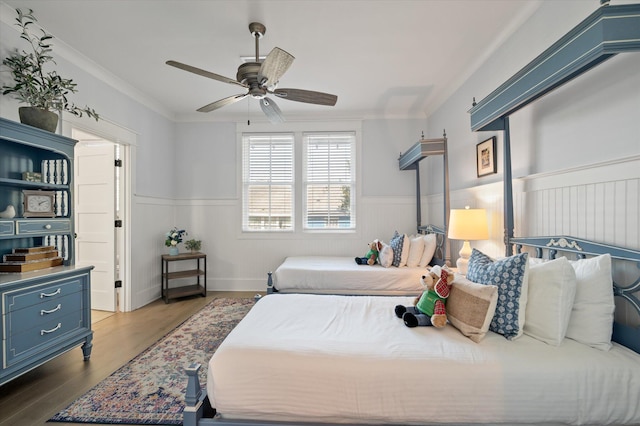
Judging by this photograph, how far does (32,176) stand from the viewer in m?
2.37

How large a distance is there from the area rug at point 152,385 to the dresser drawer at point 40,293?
0.74 meters

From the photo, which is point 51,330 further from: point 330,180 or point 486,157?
point 486,157

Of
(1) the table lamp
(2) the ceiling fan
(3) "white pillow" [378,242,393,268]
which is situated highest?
(2) the ceiling fan

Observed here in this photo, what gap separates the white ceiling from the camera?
228cm

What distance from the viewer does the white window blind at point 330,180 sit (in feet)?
15.3

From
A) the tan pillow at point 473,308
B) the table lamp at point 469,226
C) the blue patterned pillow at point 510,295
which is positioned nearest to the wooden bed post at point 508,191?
the table lamp at point 469,226

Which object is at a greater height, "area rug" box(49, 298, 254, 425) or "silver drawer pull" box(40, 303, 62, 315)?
"silver drawer pull" box(40, 303, 62, 315)

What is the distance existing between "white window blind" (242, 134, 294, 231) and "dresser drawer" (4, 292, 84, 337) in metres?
2.54

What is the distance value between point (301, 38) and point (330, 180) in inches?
90.7

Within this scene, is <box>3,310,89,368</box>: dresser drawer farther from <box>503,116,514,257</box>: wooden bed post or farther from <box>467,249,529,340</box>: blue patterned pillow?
<box>503,116,514,257</box>: wooden bed post

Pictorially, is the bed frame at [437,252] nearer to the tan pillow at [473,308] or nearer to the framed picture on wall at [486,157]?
the framed picture on wall at [486,157]

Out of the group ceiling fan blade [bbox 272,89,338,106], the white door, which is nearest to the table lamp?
ceiling fan blade [bbox 272,89,338,106]

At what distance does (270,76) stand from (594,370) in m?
2.50

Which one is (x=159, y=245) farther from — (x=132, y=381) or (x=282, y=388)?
(x=282, y=388)
